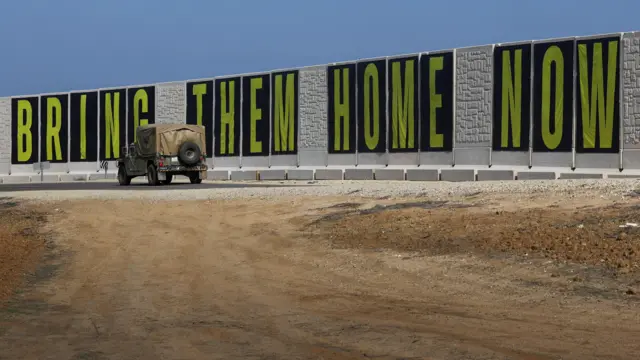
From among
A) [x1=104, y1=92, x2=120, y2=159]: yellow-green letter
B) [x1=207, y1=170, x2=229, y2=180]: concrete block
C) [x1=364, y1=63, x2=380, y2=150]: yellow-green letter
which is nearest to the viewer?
[x1=364, y1=63, x2=380, y2=150]: yellow-green letter

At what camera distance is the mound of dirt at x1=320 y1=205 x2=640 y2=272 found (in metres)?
13.2

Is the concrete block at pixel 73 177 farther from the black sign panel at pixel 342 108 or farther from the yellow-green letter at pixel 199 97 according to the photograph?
the black sign panel at pixel 342 108

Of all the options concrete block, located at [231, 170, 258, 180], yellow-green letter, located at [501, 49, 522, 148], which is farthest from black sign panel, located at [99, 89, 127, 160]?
yellow-green letter, located at [501, 49, 522, 148]

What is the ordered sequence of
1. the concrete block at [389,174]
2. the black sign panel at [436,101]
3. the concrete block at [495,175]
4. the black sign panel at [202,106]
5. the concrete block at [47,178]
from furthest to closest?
the concrete block at [47,178]
the black sign panel at [202,106]
the concrete block at [389,174]
the black sign panel at [436,101]
the concrete block at [495,175]

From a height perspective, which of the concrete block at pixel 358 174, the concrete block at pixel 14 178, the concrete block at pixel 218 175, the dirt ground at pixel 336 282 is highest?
the concrete block at pixel 358 174

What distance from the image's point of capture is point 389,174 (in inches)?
1543

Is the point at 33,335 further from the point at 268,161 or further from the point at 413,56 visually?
the point at 268,161

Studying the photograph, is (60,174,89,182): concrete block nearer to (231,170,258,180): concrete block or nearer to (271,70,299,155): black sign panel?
(231,170,258,180): concrete block

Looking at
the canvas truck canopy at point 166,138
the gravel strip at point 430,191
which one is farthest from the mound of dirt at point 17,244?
the canvas truck canopy at point 166,138

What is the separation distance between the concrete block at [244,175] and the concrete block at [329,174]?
14.2ft

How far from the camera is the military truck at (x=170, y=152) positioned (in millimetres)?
38000

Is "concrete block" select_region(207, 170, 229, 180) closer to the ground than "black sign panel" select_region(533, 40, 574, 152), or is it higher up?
closer to the ground

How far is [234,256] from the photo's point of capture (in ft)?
48.9

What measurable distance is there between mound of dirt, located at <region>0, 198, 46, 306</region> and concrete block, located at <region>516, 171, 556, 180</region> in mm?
17009
